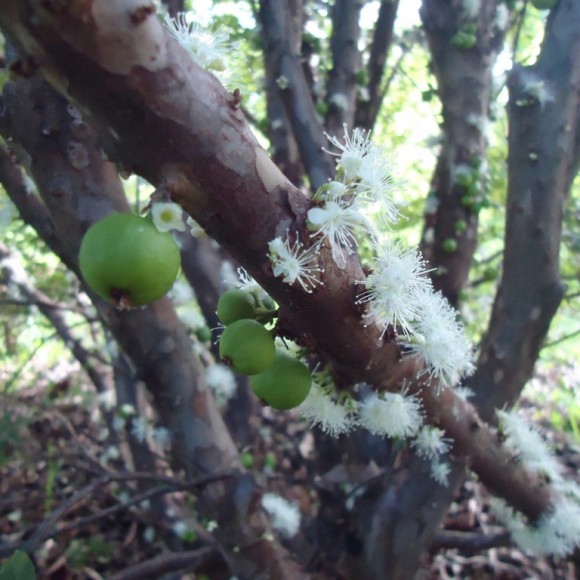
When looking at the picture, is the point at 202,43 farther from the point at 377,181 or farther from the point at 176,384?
the point at 176,384

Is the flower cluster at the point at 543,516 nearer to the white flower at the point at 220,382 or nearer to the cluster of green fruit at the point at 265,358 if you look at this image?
the cluster of green fruit at the point at 265,358

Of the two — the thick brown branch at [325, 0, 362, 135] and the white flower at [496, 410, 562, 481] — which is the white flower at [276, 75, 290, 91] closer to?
the thick brown branch at [325, 0, 362, 135]

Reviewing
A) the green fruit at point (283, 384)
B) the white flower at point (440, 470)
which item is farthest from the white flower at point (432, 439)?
the green fruit at point (283, 384)

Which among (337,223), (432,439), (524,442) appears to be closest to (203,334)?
(432,439)

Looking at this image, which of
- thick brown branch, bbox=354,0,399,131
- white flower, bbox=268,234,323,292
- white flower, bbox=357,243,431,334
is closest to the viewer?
white flower, bbox=268,234,323,292

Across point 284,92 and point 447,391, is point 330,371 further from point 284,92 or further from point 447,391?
point 284,92

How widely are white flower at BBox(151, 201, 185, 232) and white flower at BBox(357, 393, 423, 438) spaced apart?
0.92 meters

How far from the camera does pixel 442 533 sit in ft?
7.89

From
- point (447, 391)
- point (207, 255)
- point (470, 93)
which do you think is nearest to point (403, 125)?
point (470, 93)

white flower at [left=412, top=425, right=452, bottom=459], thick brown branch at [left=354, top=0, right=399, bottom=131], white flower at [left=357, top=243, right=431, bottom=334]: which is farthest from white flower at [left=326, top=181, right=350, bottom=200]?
thick brown branch at [left=354, top=0, right=399, bottom=131]

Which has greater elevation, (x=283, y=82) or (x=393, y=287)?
(x=283, y=82)

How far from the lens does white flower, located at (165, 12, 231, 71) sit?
924mm

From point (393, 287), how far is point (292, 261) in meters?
0.28

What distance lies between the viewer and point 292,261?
84 centimetres
